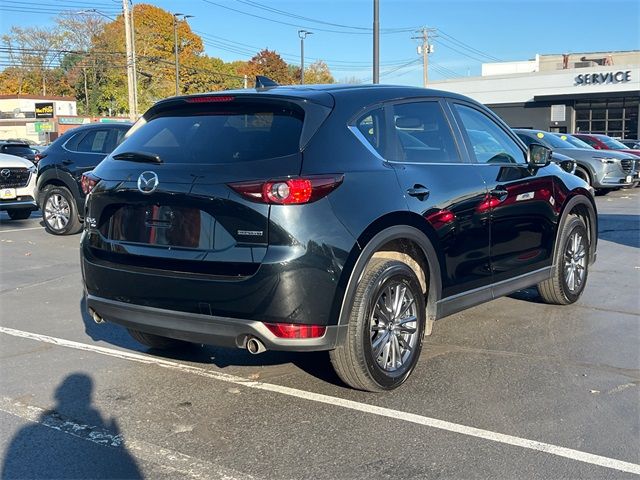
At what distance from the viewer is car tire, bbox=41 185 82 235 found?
464 inches

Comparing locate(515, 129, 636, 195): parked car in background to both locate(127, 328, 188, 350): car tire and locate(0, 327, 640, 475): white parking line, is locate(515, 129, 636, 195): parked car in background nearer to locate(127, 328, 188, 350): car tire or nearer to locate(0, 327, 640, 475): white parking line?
locate(127, 328, 188, 350): car tire

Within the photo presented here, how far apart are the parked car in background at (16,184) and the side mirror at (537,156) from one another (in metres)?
9.57

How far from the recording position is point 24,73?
8650cm

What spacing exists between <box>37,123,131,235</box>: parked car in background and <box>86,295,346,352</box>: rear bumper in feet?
26.7

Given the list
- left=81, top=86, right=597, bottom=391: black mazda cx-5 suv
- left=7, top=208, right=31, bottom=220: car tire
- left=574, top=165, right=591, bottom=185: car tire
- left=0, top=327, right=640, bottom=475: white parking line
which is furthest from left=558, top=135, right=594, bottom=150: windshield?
left=0, top=327, right=640, bottom=475: white parking line

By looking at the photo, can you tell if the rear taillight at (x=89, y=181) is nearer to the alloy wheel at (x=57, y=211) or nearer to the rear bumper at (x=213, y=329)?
the rear bumper at (x=213, y=329)

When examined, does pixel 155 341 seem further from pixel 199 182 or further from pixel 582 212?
pixel 582 212

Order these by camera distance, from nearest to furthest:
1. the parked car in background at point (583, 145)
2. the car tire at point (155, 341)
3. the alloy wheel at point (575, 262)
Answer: the car tire at point (155, 341) < the alloy wheel at point (575, 262) < the parked car in background at point (583, 145)

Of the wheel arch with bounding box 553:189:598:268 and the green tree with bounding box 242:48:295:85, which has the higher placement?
the green tree with bounding box 242:48:295:85

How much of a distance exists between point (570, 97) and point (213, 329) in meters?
45.3

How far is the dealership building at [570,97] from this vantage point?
4388cm

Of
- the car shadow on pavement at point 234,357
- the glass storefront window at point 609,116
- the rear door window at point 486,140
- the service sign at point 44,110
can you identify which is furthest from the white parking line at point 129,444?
the service sign at point 44,110

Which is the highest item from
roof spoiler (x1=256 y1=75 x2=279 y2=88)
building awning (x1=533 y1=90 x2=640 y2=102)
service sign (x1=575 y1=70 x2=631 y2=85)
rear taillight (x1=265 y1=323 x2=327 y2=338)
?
service sign (x1=575 y1=70 x2=631 y2=85)

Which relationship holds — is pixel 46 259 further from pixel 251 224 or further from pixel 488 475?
pixel 488 475
